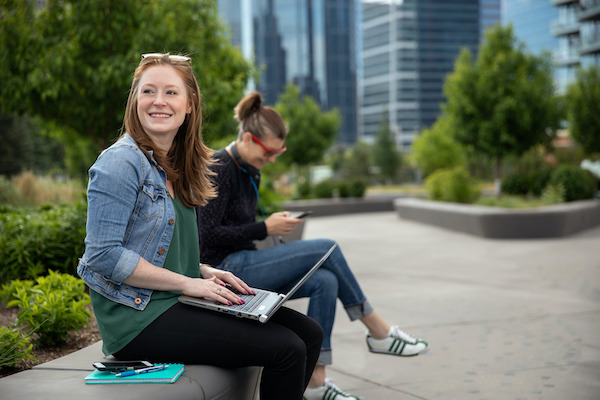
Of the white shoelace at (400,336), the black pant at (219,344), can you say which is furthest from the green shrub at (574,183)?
the black pant at (219,344)

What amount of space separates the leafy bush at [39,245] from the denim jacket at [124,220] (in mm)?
2482

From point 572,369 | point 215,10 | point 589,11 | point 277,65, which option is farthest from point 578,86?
point 277,65

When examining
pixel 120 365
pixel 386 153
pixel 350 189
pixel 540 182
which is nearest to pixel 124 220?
pixel 120 365

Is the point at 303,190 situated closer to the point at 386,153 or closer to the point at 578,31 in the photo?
the point at 386,153

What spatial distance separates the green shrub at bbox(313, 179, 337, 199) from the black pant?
61.3 ft

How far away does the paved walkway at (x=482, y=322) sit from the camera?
3.75m

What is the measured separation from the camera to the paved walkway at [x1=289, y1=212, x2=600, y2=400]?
→ 148 inches

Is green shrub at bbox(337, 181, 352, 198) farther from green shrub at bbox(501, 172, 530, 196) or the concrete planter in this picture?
the concrete planter

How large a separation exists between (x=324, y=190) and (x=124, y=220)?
18.9 m

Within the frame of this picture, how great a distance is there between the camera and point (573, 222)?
1223cm

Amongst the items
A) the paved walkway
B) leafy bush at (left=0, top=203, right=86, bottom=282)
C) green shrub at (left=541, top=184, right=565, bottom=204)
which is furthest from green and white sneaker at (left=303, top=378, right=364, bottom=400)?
green shrub at (left=541, top=184, right=565, bottom=204)

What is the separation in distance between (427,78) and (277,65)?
40.1 m

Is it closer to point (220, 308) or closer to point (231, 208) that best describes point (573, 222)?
point (231, 208)

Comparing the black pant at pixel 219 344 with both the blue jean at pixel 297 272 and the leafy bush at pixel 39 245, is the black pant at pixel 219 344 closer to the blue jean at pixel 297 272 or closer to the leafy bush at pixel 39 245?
the blue jean at pixel 297 272
